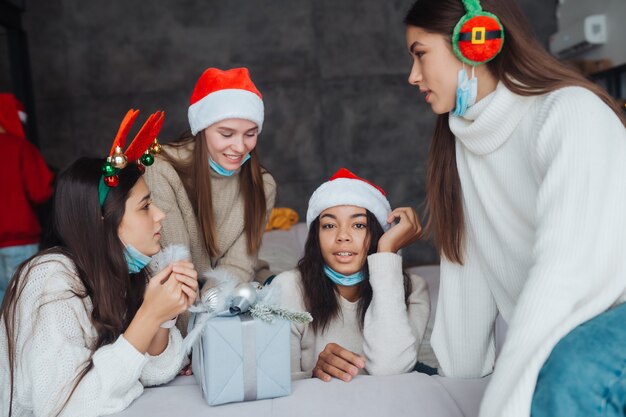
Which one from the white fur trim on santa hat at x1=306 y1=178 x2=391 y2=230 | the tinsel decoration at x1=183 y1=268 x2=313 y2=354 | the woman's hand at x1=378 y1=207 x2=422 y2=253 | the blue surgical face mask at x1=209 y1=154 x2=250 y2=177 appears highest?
the blue surgical face mask at x1=209 y1=154 x2=250 y2=177

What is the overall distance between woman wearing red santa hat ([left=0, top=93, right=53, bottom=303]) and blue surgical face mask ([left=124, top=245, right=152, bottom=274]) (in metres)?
2.11

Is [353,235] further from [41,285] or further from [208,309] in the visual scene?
[41,285]

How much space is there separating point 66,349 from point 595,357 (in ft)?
3.39

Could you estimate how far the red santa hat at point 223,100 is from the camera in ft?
6.92


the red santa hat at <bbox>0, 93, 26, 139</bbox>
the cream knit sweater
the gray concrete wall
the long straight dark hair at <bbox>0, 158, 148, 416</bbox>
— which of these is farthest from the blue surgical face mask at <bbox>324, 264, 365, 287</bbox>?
the gray concrete wall

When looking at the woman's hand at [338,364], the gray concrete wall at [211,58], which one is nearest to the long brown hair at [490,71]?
the woman's hand at [338,364]

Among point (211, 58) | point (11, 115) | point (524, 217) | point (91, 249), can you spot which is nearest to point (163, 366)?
point (91, 249)

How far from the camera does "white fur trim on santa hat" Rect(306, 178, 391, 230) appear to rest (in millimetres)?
1995

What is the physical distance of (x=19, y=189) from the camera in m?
3.41

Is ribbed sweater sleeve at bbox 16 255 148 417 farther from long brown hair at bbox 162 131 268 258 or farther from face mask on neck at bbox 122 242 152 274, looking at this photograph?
long brown hair at bbox 162 131 268 258

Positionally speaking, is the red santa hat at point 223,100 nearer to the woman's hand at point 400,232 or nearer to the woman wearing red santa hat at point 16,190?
the woman's hand at point 400,232

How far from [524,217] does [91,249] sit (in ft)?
3.35

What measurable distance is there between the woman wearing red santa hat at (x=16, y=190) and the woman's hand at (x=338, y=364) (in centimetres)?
242

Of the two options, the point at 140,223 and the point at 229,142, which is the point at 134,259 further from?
the point at 229,142
